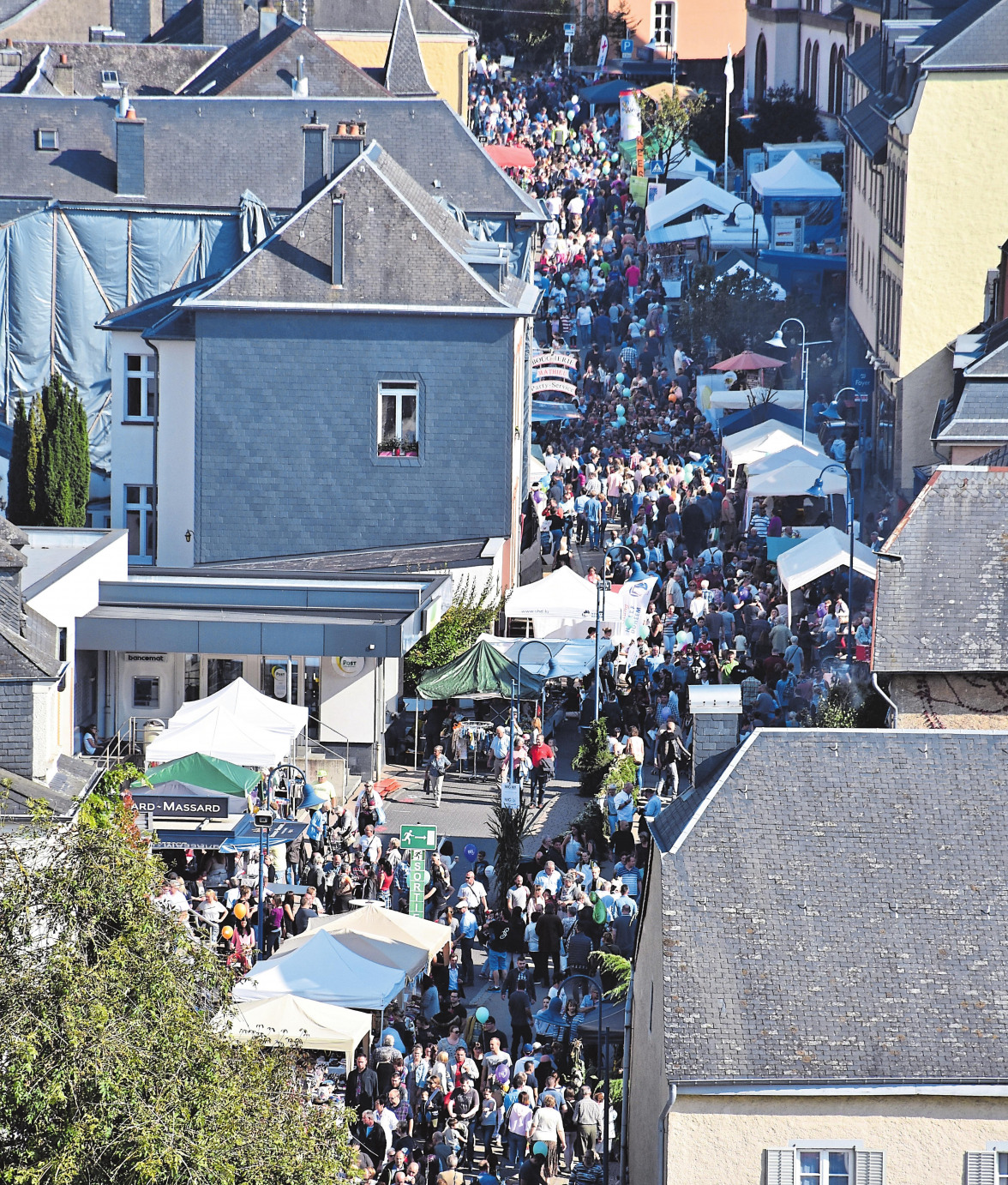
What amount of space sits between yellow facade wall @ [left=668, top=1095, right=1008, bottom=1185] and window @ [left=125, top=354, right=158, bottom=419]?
2361 cm

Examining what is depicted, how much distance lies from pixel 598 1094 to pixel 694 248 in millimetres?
44818

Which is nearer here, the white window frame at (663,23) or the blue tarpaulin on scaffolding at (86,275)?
the blue tarpaulin on scaffolding at (86,275)

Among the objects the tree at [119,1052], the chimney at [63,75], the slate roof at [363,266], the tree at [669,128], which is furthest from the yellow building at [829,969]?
the tree at [669,128]

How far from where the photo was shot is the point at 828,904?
17641 millimetres

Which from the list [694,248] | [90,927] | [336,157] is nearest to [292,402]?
[336,157]

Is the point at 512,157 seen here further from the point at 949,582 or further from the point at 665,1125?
the point at 665,1125

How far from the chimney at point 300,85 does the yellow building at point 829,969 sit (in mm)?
33825

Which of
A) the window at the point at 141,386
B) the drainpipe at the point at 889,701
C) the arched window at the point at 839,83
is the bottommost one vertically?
the drainpipe at the point at 889,701

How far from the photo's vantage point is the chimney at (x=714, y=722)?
1920 cm

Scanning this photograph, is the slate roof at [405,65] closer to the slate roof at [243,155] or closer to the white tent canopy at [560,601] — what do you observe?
the slate roof at [243,155]

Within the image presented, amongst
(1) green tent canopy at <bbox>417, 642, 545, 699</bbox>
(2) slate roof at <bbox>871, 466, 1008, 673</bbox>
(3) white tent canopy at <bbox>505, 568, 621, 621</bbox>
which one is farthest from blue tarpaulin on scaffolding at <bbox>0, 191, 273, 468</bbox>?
(2) slate roof at <bbox>871, 466, 1008, 673</bbox>

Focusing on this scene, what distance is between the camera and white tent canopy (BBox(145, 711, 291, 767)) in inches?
1064

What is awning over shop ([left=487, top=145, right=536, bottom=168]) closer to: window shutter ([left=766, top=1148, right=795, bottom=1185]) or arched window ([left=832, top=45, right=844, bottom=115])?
arched window ([left=832, top=45, right=844, bottom=115])

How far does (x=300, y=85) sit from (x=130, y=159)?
573 centimetres
